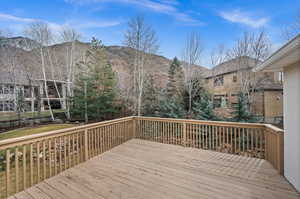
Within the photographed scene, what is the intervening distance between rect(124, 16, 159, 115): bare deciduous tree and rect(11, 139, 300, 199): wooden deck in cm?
611

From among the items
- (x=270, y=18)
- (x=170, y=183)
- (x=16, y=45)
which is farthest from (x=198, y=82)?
(x=16, y=45)

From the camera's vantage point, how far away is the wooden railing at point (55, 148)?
2246mm

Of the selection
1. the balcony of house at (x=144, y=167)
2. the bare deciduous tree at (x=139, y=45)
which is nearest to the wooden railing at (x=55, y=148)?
the balcony of house at (x=144, y=167)

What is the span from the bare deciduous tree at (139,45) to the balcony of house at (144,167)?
533 centimetres

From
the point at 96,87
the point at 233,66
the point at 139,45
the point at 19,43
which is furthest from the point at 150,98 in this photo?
the point at 19,43

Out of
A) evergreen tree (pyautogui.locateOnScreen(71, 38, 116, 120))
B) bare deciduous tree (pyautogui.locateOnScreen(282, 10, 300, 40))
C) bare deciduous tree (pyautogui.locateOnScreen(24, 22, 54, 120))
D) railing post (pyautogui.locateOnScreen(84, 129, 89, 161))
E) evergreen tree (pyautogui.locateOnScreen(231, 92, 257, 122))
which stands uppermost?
bare deciduous tree (pyautogui.locateOnScreen(24, 22, 54, 120))

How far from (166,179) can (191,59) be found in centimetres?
944

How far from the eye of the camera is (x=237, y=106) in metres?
6.28

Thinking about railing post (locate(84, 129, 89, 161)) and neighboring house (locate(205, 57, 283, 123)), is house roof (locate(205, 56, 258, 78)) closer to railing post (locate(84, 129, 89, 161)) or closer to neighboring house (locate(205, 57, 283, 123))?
neighboring house (locate(205, 57, 283, 123))

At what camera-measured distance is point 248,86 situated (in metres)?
9.84

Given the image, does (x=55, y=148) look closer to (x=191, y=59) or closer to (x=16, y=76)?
(x=191, y=59)

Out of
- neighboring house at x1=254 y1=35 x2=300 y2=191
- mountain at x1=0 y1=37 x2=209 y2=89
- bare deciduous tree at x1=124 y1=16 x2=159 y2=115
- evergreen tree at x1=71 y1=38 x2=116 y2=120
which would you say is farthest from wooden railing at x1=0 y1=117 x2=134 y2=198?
mountain at x1=0 y1=37 x2=209 y2=89

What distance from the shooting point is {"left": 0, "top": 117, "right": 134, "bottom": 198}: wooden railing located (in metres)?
2.25

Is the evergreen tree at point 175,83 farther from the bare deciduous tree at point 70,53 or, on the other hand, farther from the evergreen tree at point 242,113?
the bare deciduous tree at point 70,53
